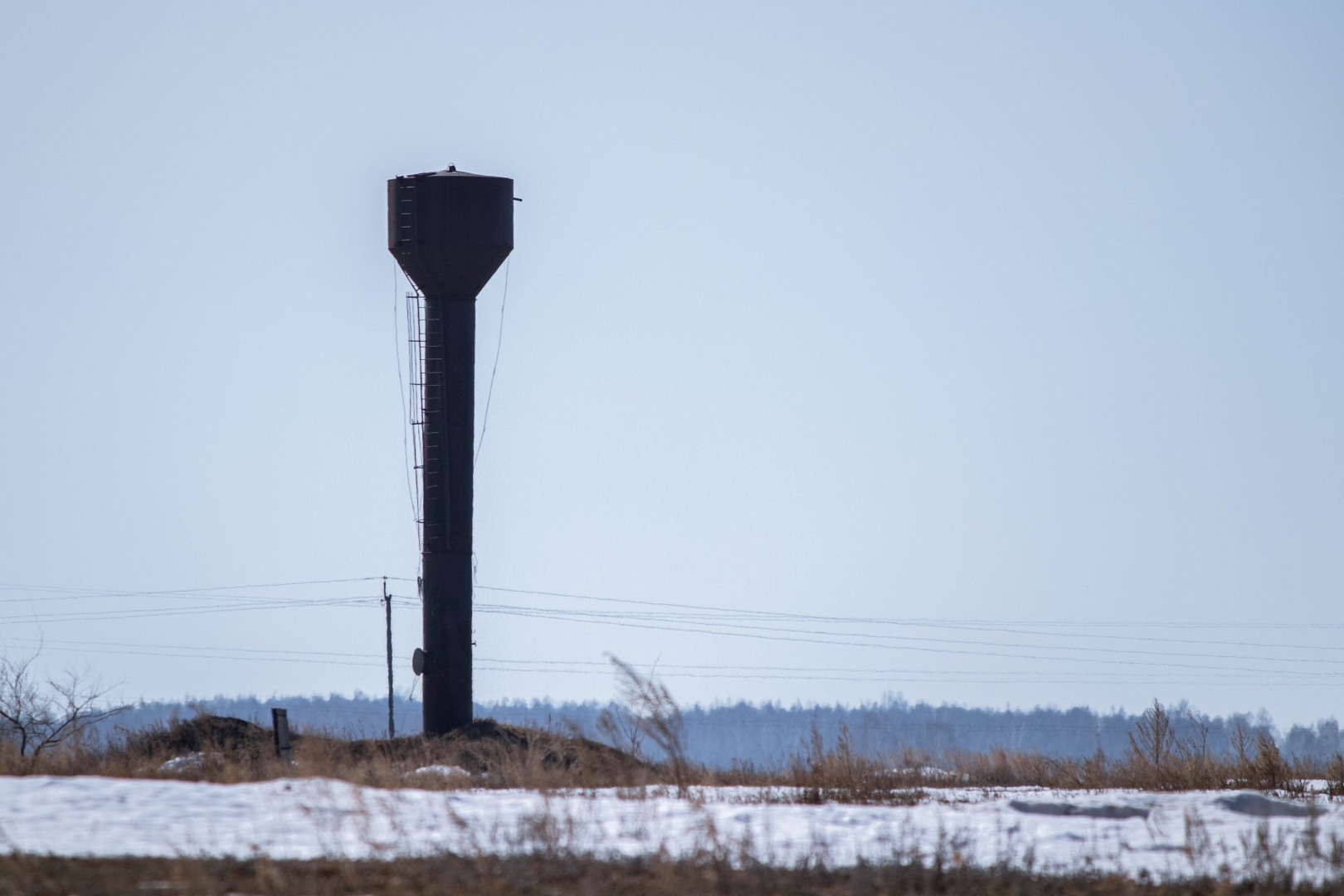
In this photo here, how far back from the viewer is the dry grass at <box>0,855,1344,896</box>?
9086mm

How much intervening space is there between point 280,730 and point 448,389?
7972 mm

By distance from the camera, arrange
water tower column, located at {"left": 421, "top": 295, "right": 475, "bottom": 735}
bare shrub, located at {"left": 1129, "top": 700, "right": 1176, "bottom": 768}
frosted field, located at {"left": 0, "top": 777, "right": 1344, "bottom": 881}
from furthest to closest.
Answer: water tower column, located at {"left": 421, "top": 295, "right": 475, "bottom": 735} → bare shrub, located at {"left": 1129, "top": 700, "right": 1176, "bottom": 768} → frosted field, located at {"left": 0, "top": 777, "right": 1344, "bottom": 881}

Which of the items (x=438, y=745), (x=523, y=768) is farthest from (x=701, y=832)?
(x=438, y=745)

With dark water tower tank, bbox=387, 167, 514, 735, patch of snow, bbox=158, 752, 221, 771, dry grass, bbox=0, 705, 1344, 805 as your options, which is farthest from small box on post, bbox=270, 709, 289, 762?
dark water tower tank, bbox=387, 167, 514, 735

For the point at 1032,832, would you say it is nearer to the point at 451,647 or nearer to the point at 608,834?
the point at 608,834

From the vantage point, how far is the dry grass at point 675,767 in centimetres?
1486

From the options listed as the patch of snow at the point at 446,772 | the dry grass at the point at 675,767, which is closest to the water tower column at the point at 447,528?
the dry grass at the point at 675,767

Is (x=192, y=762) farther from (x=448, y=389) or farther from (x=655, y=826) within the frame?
(x=448, y=389)

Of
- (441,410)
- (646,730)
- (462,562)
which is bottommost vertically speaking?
(646,730)

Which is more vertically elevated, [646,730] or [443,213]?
[443,213]

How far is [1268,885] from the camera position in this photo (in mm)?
9625

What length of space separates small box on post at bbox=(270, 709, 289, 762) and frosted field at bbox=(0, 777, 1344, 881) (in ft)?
28.3

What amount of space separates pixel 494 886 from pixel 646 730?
5.26 meters

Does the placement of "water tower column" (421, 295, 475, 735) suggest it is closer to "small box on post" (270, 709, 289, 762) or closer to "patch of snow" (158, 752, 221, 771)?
"small box on post" (270, 709, 289, 762)
